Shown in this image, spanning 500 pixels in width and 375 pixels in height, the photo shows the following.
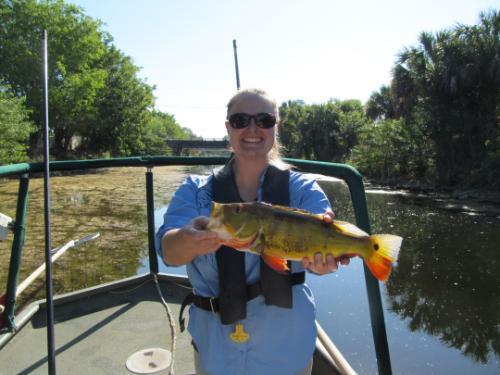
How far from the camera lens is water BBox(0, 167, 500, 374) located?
745 cm

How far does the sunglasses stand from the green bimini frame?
63cm

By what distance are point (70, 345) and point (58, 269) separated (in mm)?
7506

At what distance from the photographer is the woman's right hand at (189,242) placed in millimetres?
1771

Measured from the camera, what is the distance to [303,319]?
201 centimetres

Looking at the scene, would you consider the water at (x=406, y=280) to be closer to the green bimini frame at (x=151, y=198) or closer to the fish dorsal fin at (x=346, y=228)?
the green bimini frame at (x=151, y=198)

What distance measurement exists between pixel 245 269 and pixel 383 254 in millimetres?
676

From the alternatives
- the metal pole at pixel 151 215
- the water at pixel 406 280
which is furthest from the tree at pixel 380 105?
the metal pole at pixel 151 215

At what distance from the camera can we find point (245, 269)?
82.8 inches

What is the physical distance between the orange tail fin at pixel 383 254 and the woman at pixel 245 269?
0.50ft

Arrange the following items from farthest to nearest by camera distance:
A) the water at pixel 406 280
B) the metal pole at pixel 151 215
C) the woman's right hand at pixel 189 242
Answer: the water at pixel 406 280
the metal pole at pixel 151 215
the woman's right hand at pixel 189 242

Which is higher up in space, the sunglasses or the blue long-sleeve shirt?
the sunglasses

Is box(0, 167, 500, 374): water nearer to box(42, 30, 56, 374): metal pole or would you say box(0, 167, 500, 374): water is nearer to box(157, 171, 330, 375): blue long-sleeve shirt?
box(157, 171, 330, 375): blue long-sleeve shirt

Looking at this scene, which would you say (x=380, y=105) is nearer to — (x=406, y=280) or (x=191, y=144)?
(x=406, y=280)

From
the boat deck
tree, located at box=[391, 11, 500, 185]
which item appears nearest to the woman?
the boat deck
